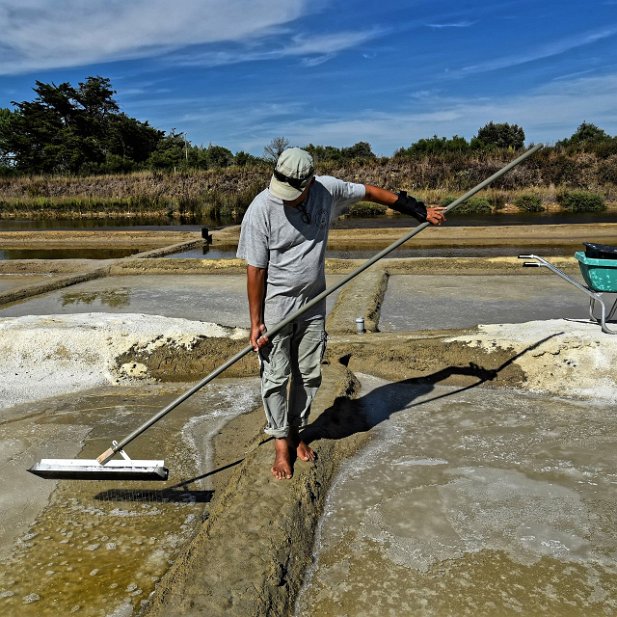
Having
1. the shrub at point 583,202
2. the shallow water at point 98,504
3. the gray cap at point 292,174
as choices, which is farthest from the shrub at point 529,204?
the gray cap at point 292,174

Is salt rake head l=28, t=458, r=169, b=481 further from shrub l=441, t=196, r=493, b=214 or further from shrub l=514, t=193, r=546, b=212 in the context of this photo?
shrub l=514, t=193, r=546, b=212

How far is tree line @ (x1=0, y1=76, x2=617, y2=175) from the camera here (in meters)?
34.1

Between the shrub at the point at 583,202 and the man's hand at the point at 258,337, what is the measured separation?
2104cm

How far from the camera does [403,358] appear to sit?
4.02 m

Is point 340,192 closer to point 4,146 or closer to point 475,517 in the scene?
point 475,517

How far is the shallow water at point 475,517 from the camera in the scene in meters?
1.86

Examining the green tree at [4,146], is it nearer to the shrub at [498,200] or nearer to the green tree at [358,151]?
the green tree at [358,151]

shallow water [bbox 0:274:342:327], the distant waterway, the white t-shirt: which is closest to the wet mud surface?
the white t-shirt

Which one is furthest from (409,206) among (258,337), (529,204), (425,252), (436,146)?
(436,146)

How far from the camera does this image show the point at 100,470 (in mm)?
2414

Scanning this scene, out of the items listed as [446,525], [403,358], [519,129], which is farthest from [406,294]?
[519,129]

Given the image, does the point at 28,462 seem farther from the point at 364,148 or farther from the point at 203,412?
the point at 364,148

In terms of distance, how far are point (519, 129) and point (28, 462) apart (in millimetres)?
41755

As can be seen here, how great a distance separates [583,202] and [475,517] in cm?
2104
